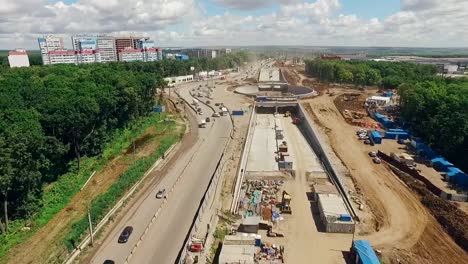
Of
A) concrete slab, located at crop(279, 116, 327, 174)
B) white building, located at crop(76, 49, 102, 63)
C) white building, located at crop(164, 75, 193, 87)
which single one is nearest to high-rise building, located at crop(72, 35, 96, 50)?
white building, located at crop(76, 49, 102, 63)

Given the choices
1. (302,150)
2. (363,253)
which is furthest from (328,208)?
(302,150)

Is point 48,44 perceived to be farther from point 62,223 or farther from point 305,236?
point 305,236

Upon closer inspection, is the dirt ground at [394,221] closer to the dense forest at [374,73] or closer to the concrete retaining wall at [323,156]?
the concrete retaining wall at [323,156]

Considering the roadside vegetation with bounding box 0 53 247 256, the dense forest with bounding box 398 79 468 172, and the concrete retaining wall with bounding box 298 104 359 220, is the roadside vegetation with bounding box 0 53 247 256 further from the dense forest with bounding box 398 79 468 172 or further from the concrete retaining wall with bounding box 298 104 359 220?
the dense forest with bounding box 398 79 468 172

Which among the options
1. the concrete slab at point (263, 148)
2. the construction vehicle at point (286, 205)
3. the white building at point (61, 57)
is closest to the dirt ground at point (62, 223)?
the concrete slab at point (263, 148)

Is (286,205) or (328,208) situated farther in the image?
(286,205)

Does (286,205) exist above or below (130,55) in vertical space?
below
